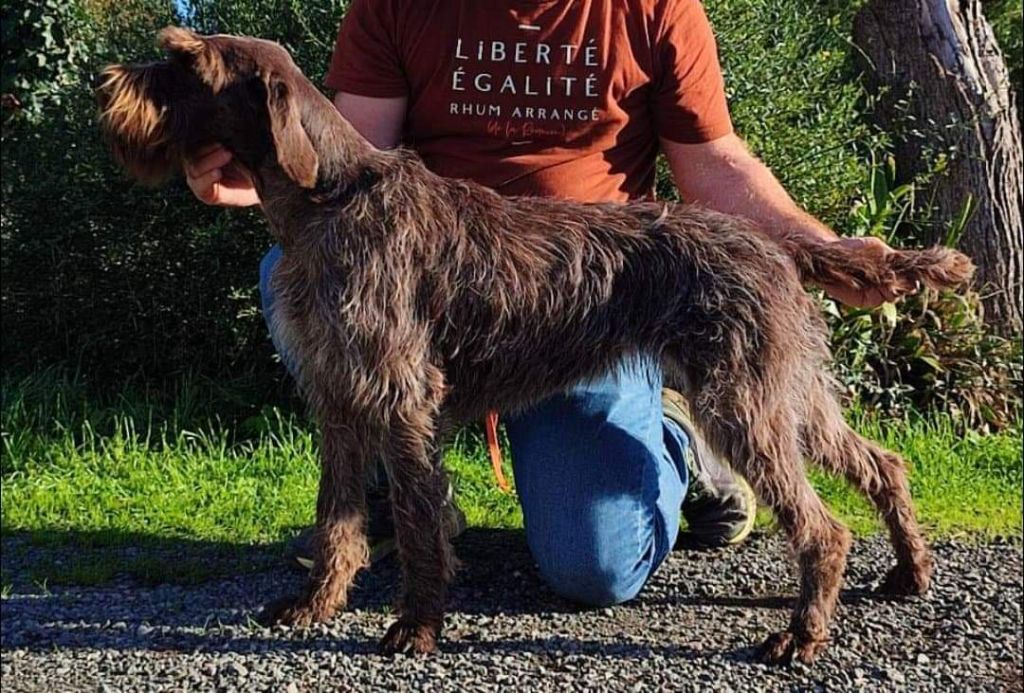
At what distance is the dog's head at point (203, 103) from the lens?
→ 11.1 feet

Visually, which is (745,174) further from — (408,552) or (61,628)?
(61,628)

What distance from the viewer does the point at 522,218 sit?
3.81m

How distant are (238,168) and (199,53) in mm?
397

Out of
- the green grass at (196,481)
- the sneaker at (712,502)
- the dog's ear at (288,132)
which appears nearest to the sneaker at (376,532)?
the green grass at (196,481)

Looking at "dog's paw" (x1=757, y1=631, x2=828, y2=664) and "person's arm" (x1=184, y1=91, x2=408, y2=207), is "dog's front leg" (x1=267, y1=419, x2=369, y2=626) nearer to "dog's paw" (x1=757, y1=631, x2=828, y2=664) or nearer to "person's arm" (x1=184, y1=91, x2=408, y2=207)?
"person's arm" (x1=184, y1=91, x2=408, y2=207)

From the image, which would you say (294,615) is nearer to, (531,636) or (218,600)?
(218,600)

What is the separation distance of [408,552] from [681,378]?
0.97m

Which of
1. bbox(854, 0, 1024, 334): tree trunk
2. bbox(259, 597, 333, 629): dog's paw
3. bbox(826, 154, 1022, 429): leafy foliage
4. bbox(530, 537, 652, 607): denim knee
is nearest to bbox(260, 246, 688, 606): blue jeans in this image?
bbox(530, 537, 652, 607): denim knee

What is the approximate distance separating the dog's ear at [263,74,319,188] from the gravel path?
1.42 metres

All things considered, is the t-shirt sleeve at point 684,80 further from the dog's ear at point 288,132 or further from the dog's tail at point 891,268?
the dog's ear at point 288,132

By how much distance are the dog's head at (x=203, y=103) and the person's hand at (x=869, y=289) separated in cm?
160

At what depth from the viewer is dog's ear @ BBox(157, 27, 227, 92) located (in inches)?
134

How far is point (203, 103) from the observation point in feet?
11.4

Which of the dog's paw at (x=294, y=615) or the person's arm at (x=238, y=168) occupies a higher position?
the person's arm at (x=238, y=168)
